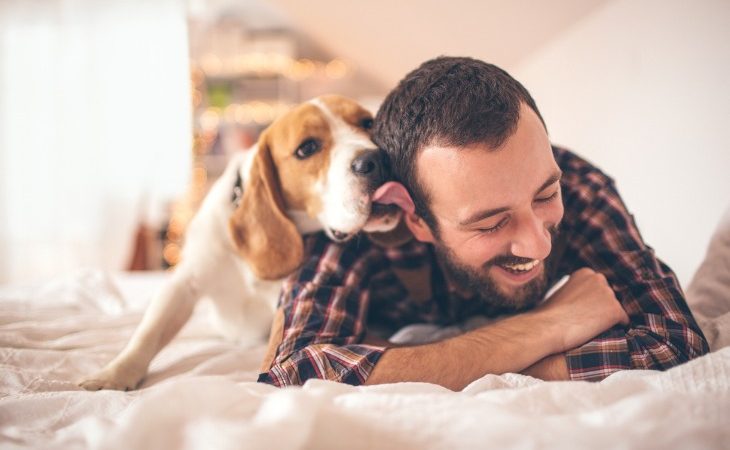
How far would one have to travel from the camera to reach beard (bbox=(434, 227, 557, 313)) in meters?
1.06

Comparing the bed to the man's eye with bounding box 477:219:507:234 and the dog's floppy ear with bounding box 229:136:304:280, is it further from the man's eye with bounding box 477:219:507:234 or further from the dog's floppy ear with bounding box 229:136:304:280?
the dog's floppy ear with bounding box 229:136:304:280

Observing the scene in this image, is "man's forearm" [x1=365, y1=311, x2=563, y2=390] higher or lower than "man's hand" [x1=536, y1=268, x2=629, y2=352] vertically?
lower

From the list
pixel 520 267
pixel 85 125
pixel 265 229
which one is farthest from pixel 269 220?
pixel 85 125

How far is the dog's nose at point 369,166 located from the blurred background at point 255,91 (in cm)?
88

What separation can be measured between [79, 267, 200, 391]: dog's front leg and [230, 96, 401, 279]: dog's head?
176 millimetres

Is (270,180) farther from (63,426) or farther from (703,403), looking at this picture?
(703,403)

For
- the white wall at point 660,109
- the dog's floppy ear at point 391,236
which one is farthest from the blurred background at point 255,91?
the dog's floppy ear at point 391,236

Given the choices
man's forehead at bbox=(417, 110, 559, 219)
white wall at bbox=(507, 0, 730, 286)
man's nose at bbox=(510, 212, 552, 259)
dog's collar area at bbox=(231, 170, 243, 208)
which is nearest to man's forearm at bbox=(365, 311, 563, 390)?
man's nose at bbox=(510, 212, 552, 259)

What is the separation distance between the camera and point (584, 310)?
0.97m

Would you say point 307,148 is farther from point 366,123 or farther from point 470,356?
point 470,356

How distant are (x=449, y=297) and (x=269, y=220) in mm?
462

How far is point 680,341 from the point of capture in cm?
91

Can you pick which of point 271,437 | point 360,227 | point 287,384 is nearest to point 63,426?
point 287,384

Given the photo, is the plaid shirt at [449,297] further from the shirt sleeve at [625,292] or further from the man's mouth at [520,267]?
the man's mouth at [520,267]
